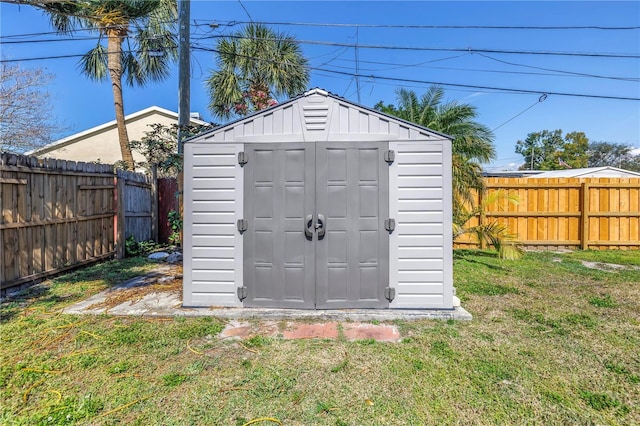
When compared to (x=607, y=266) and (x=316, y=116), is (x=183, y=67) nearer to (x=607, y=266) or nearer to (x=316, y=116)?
(x=316, y=116)

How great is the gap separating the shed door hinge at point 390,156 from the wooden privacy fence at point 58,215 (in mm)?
5028

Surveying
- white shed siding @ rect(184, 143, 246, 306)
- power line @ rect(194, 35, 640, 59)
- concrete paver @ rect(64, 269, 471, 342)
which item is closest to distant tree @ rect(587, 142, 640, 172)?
power line @ rect(194, 35, 640, 59)

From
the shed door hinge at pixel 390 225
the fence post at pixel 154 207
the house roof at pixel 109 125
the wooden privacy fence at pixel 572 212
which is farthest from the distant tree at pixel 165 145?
the wooden privacy fence at pixel 572 212

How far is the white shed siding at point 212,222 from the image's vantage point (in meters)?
3.78

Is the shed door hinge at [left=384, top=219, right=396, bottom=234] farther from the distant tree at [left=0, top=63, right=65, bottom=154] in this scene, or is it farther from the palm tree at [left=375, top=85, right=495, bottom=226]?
the distant tree at [left=0, top=63, right=65, bottom=154]

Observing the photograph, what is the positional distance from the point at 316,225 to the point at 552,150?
4339 centimetres

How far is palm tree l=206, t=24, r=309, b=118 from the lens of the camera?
933cm

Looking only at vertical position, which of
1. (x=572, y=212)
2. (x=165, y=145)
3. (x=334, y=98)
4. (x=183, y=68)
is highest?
(x=183, y=68)

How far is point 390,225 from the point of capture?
366 centimetres

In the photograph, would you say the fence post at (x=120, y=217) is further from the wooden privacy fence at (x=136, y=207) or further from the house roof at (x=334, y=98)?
the house roof at (x=334, y=98)

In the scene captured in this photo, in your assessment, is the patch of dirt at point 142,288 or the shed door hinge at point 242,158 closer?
the shed door hinge at point 242,158

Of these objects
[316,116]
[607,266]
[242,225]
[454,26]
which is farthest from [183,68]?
[607,266]

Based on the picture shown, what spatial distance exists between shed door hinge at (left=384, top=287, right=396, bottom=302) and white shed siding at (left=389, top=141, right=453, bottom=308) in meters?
0.05

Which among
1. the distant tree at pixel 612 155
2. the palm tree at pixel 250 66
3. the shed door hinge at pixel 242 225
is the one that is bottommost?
the shed door hinge at pixel 242 225
